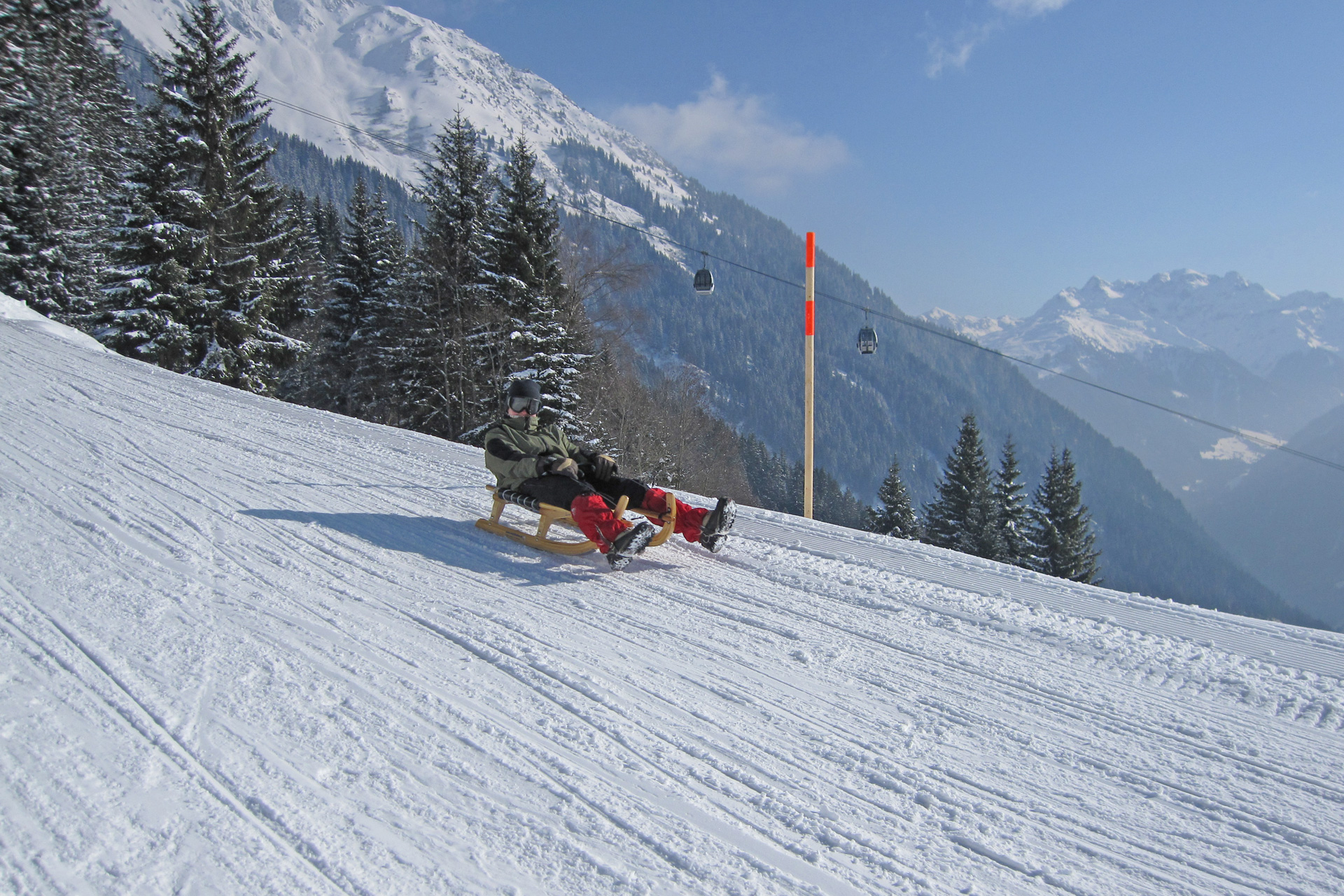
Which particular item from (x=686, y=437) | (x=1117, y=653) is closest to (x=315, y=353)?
(x=686, y=437)

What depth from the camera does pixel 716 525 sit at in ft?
16.0

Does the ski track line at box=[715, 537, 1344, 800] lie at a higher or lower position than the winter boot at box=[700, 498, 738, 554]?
lower

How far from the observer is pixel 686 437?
29500 millimetres

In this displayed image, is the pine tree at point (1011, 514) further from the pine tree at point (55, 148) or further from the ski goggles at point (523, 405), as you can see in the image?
the pine tree at point (55, 148)

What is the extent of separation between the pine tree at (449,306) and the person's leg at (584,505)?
53.9ft

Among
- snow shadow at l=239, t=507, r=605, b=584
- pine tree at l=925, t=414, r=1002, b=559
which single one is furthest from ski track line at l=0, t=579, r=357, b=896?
pine tree at l=925, t=414, r=1002, b=559

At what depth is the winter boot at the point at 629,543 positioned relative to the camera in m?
4.40

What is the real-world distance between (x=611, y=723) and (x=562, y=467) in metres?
2.42

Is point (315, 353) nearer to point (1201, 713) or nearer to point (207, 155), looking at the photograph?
point (207, 155)

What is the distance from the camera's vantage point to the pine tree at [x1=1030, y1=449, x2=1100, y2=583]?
109 ft

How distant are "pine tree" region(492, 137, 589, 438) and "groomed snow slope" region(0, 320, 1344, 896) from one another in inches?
561

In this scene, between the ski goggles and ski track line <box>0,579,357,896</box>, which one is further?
the ski goggles

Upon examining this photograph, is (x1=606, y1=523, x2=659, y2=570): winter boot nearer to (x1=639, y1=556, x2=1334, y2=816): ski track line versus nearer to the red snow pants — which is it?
the red snow pants

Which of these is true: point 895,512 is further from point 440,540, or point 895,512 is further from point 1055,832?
point 1055,832
